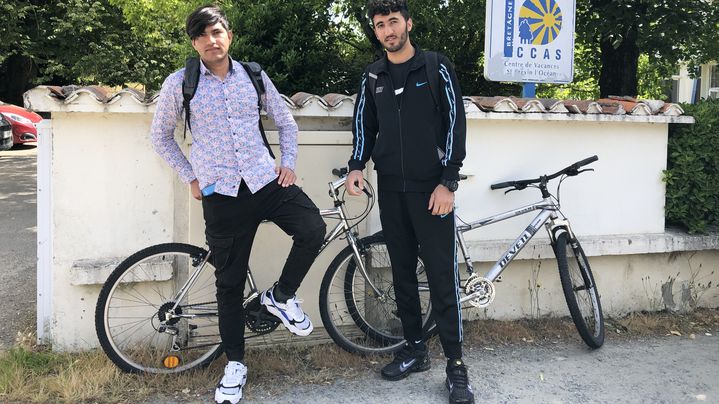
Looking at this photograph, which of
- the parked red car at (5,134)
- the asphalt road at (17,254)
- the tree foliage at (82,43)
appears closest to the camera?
the asphalt road at (17,254)

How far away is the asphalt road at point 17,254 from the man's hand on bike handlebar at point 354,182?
2427mm

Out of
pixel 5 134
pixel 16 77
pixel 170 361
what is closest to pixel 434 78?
pixel 170 361

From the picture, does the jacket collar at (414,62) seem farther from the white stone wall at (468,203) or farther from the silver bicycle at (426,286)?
the silver bicycle at (426,286)

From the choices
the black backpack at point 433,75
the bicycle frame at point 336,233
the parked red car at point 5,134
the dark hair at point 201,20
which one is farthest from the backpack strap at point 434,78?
the parked red car at point 5,134

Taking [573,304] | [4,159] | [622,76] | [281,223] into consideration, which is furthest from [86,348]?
[4,159]

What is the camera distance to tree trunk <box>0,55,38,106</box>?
72.8ft

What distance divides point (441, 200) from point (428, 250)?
0.99ft

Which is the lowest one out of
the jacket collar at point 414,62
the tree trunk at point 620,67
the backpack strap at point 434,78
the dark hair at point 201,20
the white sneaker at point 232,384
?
the white sneaker at point 232,384

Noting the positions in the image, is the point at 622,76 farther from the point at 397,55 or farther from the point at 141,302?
the point at 141,302

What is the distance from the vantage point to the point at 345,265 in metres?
3.76

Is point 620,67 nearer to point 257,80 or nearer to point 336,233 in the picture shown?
point 336,233

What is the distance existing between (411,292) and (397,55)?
1.33 m

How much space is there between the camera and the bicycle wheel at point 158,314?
3389 mm

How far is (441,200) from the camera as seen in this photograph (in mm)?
3102
